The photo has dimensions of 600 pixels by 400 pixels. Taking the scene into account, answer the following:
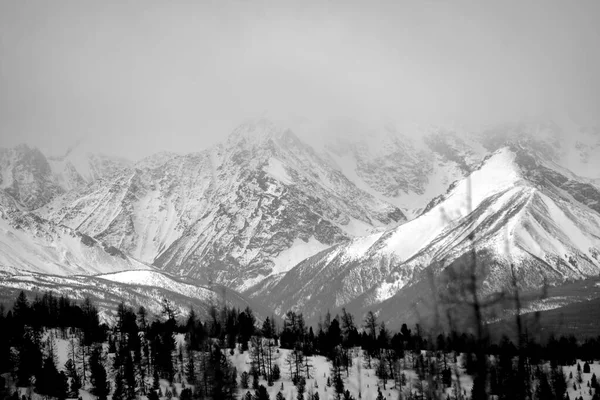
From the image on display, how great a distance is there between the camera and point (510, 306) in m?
29.1

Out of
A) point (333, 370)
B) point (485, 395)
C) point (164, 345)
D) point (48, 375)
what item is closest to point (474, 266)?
point (485, 395)

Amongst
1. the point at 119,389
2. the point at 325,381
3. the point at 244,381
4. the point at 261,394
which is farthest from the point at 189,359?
the point at 325,381

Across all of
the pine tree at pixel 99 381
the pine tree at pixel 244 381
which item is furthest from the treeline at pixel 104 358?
the pine tree at pixel 244 381

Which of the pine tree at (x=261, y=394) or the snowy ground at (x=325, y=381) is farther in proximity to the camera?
the snowy ground at (x=325, y=381)

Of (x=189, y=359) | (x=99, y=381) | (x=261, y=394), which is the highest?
(x=189, y=359)

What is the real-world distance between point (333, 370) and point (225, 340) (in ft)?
126

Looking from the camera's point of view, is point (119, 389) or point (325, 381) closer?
point (119, 389)

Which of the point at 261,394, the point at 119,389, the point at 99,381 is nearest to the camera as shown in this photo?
the point at 119,389

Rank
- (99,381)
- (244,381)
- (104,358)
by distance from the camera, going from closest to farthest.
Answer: (99,381) → (244,381) → (104,358)

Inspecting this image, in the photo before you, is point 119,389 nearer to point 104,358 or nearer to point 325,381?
point 104,358

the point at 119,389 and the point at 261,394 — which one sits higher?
the point at 119,389

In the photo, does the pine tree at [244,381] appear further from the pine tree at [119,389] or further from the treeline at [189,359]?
the pine tree at [119,389]

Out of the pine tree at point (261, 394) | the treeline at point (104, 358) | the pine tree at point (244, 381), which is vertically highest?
the treeline at point (104, 358)

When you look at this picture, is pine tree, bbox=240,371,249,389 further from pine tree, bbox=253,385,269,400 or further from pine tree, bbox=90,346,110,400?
pine tree, bbox=90,346,110,400
